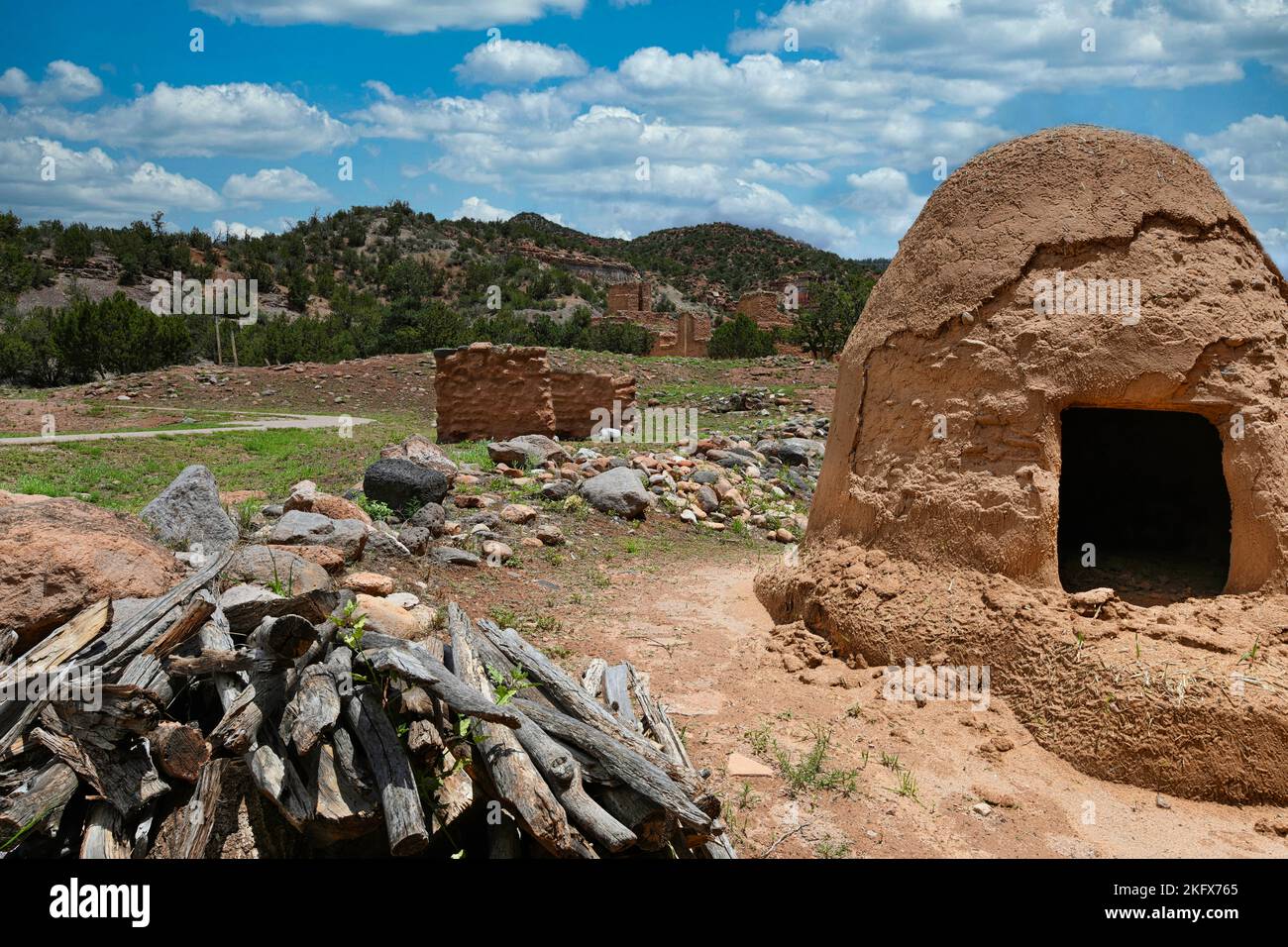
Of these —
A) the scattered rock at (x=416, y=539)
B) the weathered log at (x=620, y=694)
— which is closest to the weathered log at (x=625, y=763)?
the weathered log at (x=620, y=694)

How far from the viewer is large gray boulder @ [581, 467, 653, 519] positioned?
977 centimetres

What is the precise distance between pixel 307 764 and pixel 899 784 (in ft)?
9.30

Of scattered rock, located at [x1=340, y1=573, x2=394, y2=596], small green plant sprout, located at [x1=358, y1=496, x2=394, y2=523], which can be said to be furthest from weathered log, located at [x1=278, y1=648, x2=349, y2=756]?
small green plant sprout, located at [x1=358, y1=496, x2=394, y2=523]

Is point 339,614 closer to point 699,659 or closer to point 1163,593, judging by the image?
point 699,659

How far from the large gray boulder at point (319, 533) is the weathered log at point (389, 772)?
3.48 meters

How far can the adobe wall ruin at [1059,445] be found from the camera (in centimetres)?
451

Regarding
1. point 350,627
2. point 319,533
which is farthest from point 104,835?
point 319,533

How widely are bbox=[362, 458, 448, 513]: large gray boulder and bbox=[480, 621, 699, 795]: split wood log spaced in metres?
4.25

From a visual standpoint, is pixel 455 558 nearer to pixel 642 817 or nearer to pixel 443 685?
pixel 443 685

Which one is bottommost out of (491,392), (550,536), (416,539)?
(550,536)

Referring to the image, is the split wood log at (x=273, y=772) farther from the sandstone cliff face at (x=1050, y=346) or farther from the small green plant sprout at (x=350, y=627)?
the sandstone cliff face at (x=1050, y=346)

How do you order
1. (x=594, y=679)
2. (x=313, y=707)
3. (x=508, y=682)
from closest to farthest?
1. (x=313, y=707)
2. (x=508, y=682)
3. (x=594, y=679)

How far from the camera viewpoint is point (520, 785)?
131 inches
